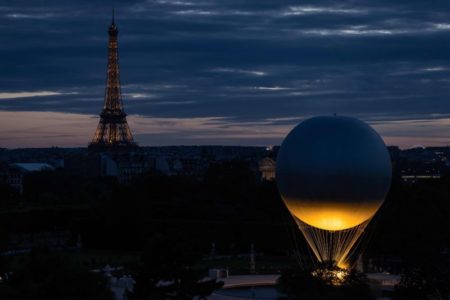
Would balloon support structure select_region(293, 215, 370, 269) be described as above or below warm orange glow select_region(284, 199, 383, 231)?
below

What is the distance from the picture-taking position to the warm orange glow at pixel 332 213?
30266mm

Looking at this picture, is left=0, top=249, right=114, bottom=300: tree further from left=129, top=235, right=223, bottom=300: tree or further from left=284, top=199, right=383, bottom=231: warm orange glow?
left=284, top=199, right=383, bottom=231: warm orange glow

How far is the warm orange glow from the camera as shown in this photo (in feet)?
99.3

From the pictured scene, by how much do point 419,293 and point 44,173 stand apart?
87.6 meters

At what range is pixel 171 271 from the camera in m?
27.0

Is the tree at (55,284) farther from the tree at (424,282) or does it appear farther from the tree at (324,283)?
the tree at (424,282)

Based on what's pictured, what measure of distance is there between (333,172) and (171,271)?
18.3ft

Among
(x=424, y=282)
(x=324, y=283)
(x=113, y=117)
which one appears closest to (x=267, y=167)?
(x=113, y=117)

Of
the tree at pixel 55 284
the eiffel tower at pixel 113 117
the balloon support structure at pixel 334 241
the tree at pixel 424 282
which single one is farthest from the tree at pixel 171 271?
the eiffel tower at pixel 113 117

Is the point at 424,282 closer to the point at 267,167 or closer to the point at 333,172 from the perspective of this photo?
the point at 333,172

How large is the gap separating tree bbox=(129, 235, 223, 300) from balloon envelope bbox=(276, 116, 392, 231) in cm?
431

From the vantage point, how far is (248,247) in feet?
166

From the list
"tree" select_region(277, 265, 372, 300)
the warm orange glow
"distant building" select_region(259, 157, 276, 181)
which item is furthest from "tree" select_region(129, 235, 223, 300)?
"distant building" select_region(259, 157, 276, 181)

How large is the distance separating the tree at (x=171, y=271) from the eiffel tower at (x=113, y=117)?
8895 cm
